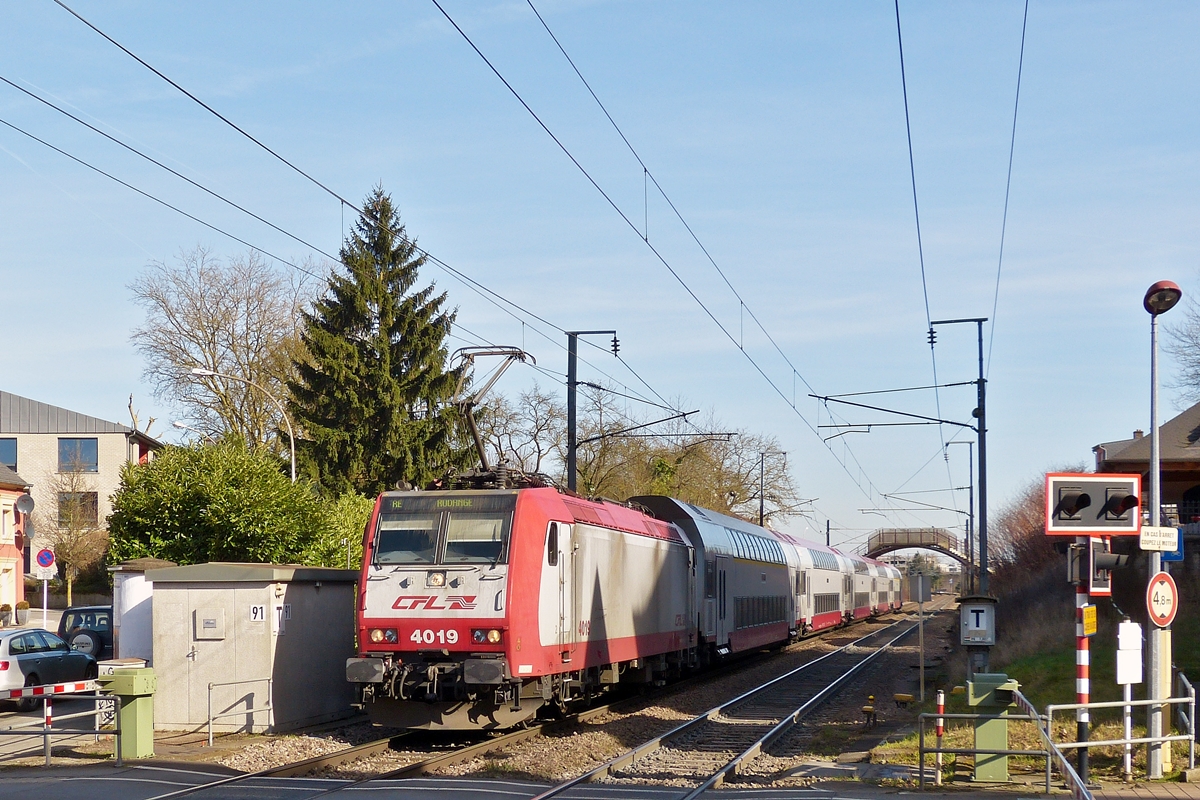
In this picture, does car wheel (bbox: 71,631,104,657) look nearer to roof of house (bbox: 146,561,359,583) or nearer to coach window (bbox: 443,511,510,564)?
roof of house (bbox: 146,561,359,583)

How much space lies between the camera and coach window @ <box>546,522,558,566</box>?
16.1m

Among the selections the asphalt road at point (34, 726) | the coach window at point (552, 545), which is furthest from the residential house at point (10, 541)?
the coach window at point (552, 545)

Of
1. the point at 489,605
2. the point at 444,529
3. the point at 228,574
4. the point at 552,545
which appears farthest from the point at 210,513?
the point at 489,605

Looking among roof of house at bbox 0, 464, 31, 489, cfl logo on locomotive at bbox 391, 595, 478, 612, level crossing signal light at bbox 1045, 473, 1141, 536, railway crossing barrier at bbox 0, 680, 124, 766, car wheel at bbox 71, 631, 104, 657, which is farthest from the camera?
roof of house at bbox 0, 464, 31, 489

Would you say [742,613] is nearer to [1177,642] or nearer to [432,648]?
[1177,642]

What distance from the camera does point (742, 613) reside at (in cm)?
3042

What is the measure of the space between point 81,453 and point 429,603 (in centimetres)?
5693

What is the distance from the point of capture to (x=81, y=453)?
6638 cm

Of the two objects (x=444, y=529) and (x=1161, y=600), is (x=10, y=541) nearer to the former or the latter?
(x=444, y=529)

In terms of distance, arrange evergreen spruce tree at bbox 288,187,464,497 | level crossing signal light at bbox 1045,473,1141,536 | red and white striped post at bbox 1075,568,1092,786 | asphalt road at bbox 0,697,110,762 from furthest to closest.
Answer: evergreen spruce tree at bbox 288,187,464,497, asphalt road at bbox 0,697,110,762, level crossing signal light at bbox 1045,473,1141,536, red and white striped post at bbox 1075,568,1092,786

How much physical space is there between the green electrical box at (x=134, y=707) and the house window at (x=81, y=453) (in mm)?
54711

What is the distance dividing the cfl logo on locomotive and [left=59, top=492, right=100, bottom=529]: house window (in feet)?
148

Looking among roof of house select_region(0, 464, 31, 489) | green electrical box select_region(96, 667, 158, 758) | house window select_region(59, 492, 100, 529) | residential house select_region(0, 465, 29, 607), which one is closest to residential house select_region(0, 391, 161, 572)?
house window select_region(59, 492, 100, 529)

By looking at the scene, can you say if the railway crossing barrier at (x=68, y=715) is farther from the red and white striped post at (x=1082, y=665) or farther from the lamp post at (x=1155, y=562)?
the lamp post at (x=1155, y=562)
